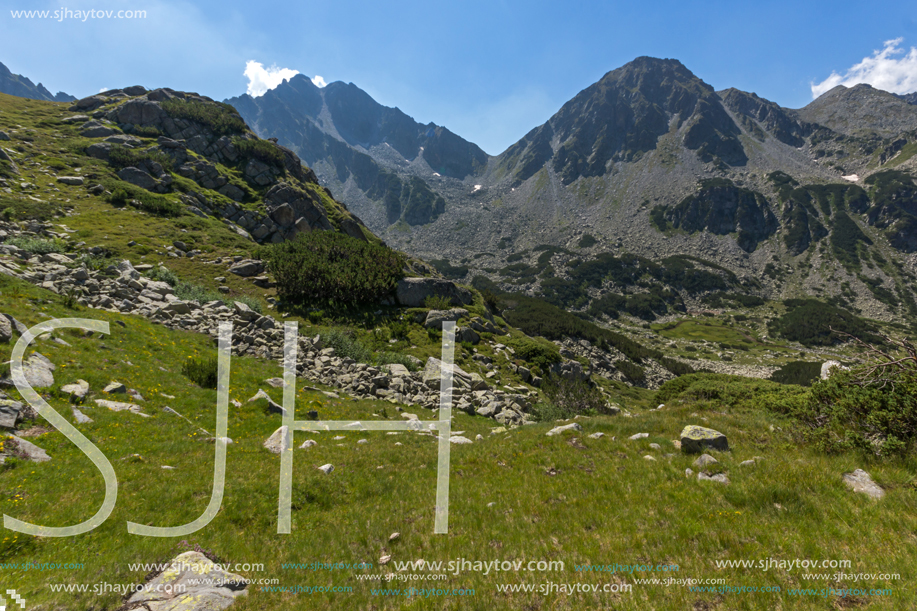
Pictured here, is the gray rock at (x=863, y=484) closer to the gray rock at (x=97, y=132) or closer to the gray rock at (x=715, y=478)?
the gray rock at (x=715, y=478)

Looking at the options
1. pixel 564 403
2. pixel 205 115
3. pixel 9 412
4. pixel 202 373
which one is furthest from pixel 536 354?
pixel 205 115

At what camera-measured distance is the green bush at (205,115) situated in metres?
73.1

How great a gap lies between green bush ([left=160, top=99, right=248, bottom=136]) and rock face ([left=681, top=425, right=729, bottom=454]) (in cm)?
9665

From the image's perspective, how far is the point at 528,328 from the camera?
3189 inches

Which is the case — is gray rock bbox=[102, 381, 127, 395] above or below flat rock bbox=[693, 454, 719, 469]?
above

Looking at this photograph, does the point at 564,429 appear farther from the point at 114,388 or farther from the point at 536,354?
the point at 536,354

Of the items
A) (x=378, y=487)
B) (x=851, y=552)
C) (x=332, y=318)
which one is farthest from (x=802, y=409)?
(x=332, y=318)

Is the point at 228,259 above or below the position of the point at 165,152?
below

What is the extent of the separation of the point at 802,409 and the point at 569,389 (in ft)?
66.9

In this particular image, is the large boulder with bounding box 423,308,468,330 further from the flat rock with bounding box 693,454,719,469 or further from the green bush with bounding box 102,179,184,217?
the green bush with bounding box 102,179,184,217

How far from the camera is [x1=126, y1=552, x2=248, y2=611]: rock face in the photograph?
5.66m

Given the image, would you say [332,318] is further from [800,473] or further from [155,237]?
[800,473]

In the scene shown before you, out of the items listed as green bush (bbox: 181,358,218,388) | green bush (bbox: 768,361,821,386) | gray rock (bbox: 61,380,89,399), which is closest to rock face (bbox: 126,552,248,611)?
gray rock (bbox: 61,380,89,399)

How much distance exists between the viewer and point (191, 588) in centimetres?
606
